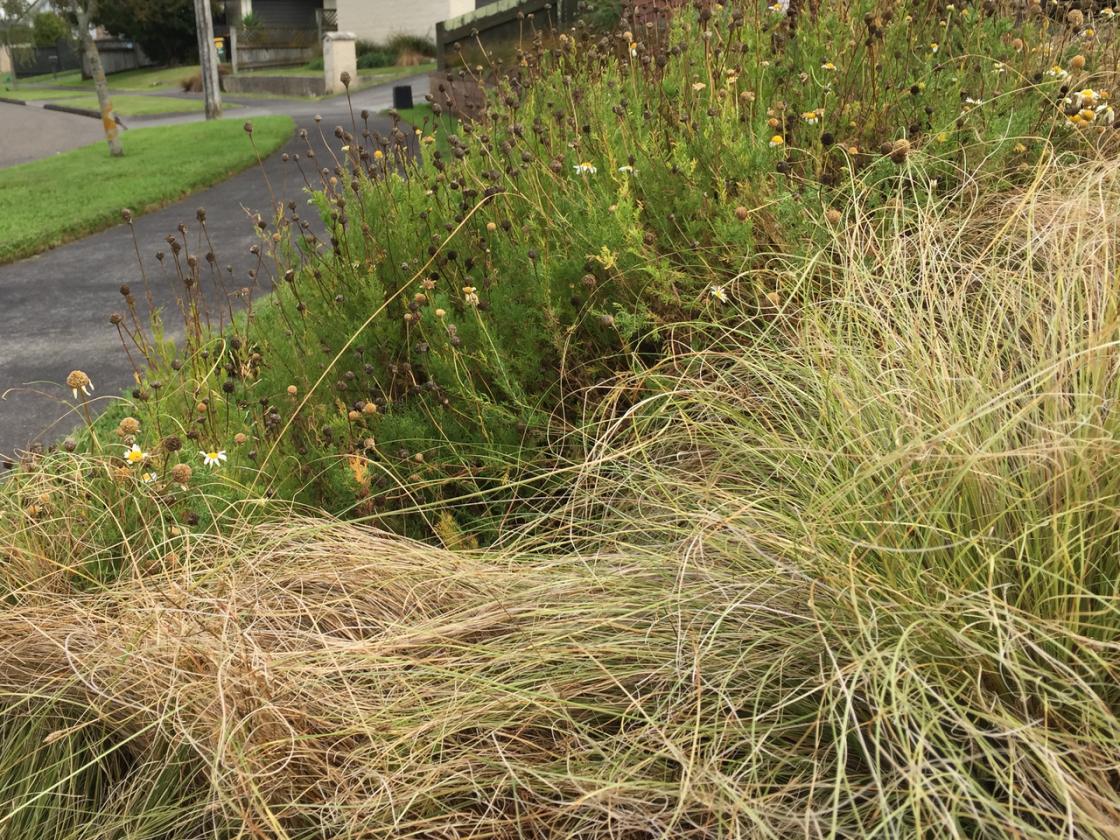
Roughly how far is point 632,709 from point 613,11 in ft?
39.8

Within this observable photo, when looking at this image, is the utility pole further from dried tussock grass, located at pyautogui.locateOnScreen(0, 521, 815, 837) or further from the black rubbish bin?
dried tussock grass, located at pyautogui.locateOnScreen(0, 521, 815, 837)

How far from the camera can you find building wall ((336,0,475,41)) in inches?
1427

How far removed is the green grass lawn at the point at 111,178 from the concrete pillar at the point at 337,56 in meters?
10.2

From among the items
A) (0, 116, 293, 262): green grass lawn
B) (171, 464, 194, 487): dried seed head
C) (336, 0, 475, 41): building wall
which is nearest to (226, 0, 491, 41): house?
(336, 0, 475, 41): building wall

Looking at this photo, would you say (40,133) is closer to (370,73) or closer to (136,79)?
(370,73)

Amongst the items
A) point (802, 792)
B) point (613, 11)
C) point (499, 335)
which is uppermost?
point (613, 11)

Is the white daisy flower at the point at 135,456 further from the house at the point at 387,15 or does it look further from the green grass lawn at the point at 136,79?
the green grass lawn at the point at 136,79

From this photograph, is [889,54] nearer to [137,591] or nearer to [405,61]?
[137,591]

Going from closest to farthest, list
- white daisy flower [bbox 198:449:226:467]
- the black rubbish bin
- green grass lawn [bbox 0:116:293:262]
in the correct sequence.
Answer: white daisy flower [bbox 198:449:226:467] < green grass lawn [bbox 0:116:293:262] < the black rubbish bin

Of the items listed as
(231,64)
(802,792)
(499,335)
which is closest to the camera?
(802,792)

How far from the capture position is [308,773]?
7.91 feet

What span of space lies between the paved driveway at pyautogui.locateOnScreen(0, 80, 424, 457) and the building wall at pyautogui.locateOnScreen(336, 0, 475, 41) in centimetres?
2499

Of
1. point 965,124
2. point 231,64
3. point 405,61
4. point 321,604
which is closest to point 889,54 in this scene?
point 965,124

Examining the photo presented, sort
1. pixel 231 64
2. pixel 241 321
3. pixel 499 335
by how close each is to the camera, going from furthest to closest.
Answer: pixel 231 64
pixel 241 321
pixel 499 335
